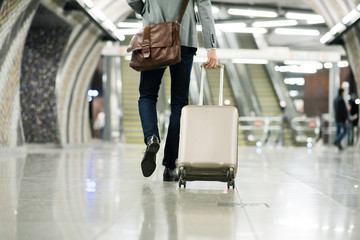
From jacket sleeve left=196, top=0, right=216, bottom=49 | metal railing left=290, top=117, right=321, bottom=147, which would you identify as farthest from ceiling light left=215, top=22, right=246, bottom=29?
jacket sleeve left=196, top=0, right=216, bottom=49

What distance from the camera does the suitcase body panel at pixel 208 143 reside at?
10.1 ft

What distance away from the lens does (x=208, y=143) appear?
10.3 feet

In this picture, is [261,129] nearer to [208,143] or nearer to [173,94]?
[173,94]

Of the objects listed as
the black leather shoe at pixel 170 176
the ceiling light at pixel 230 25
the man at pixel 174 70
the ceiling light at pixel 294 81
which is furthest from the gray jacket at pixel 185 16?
the ceiling light at pixel 294 81

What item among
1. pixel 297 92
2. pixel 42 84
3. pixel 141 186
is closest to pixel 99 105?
pixel 297 92

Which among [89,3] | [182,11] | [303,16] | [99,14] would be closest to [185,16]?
[182,11]

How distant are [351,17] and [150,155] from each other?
6.97 m

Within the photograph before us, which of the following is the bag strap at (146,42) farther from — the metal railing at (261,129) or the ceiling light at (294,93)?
the ceiling light at (294,93)

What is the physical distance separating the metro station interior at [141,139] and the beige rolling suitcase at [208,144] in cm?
12

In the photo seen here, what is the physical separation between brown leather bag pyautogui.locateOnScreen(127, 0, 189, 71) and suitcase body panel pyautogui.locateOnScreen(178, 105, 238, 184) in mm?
410

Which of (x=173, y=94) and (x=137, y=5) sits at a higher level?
(x=137, y=5)

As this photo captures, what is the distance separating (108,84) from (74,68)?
17.8 feet

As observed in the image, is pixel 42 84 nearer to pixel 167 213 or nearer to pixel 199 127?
pixel 199 127

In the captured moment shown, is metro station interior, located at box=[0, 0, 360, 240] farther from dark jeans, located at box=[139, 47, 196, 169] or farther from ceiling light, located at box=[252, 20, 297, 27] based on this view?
dark jeans, located at box=[139, 47, 196, 169]
